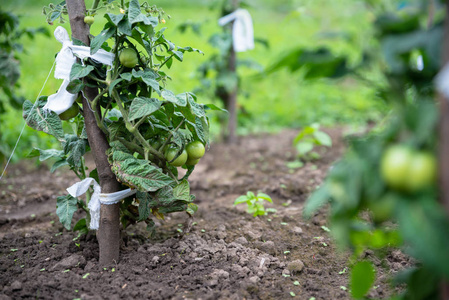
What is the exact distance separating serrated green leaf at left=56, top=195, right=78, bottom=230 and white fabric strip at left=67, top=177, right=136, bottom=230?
60 mm

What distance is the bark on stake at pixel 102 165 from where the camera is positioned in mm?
1652

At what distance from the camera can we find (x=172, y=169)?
1884mm

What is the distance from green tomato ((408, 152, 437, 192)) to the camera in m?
0.86

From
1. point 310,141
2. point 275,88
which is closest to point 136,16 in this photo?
point 310,141

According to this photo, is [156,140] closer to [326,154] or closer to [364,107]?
[326,154]

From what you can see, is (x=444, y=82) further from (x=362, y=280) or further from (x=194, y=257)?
(x=194, y=257)

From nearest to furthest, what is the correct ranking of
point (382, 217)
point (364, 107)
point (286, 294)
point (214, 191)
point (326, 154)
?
point (382, 217), point (286, 294), point (214, 191), point (326, 154), point (364, 107)

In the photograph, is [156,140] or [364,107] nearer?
[156,140]

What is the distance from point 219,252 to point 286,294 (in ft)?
1.29

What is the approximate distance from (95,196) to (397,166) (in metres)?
1.28

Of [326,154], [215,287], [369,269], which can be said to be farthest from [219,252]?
[326,154]

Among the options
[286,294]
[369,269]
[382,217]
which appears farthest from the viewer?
A: [286,294]

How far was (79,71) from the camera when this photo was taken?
1.54 meters

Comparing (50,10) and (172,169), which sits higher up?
(50,10)
